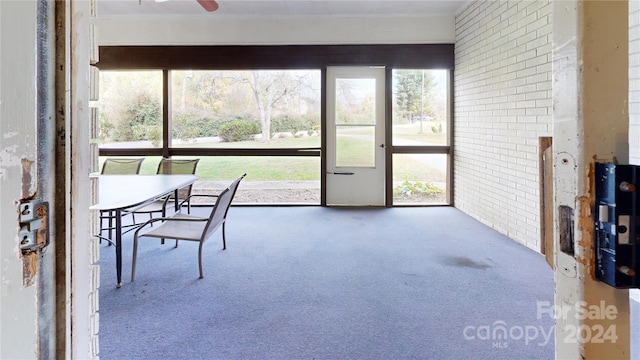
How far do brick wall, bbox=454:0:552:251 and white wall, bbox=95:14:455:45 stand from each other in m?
0.63

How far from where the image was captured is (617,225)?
0.45 metres

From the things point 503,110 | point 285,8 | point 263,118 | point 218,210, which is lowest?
point 218,210

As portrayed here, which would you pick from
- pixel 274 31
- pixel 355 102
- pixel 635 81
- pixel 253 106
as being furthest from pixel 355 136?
pixel 635 81

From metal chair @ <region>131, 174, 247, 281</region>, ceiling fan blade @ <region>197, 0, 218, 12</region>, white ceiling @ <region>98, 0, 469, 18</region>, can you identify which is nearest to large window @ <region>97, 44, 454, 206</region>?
white ceiling @ <region>98, 0, 469, 18</region>

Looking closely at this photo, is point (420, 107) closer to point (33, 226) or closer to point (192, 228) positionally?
point (192, 228)

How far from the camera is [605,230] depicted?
46 centimetres

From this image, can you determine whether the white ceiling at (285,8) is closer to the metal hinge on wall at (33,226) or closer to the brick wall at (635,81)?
the brick wall at (635,81)

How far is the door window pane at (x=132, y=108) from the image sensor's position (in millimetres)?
5434

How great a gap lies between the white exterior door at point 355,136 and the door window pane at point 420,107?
26cm

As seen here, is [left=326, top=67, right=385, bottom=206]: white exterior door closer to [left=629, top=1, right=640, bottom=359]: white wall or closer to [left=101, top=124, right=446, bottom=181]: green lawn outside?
[left=101, top=124, right=446, bottom=181]: green lawn outside

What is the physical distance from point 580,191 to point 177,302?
7.99ft

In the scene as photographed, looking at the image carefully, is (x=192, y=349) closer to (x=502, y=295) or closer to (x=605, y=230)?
(x=605, y=230)

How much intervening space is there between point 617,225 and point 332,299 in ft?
6.88

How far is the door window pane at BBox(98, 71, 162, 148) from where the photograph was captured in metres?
5.43
